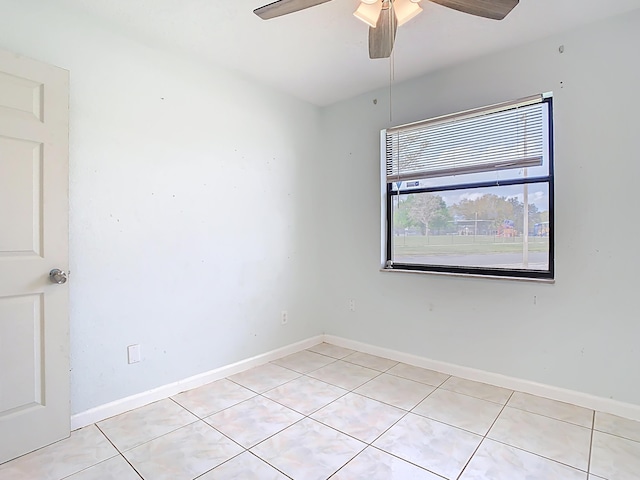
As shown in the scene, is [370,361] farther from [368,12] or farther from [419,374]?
[368,12]

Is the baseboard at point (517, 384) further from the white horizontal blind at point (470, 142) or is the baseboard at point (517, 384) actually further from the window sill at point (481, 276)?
the white horizontal blind at point (470, 142)

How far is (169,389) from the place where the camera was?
2447 mm

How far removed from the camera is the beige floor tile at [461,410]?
2059 mm

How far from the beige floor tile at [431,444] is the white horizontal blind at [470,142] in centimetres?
182

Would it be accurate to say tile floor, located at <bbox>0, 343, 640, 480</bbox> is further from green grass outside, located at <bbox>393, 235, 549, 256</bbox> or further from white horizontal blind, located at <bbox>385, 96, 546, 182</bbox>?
white horizontal blind, located at <bbox>385, 96, 546, 182</bbox>

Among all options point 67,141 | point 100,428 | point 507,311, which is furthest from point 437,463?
point 67,141

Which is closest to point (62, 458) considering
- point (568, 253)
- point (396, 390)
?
point (396, 390)

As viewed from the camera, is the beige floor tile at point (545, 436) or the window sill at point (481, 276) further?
the window sill at point (481, 276)

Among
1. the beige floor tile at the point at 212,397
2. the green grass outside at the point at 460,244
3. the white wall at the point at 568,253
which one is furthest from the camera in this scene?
the green grass outside at the point at 460,244

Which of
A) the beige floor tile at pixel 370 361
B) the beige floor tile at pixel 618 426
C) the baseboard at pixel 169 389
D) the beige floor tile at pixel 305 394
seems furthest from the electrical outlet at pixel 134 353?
the beige floor tile at pixel 618 426

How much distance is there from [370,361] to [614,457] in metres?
1.72

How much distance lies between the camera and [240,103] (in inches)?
114

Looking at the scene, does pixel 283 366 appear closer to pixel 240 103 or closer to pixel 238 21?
pixel 240 103

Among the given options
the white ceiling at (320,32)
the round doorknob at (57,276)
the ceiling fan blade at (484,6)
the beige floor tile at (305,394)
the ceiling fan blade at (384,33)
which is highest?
the white ceiling at (320,32)
